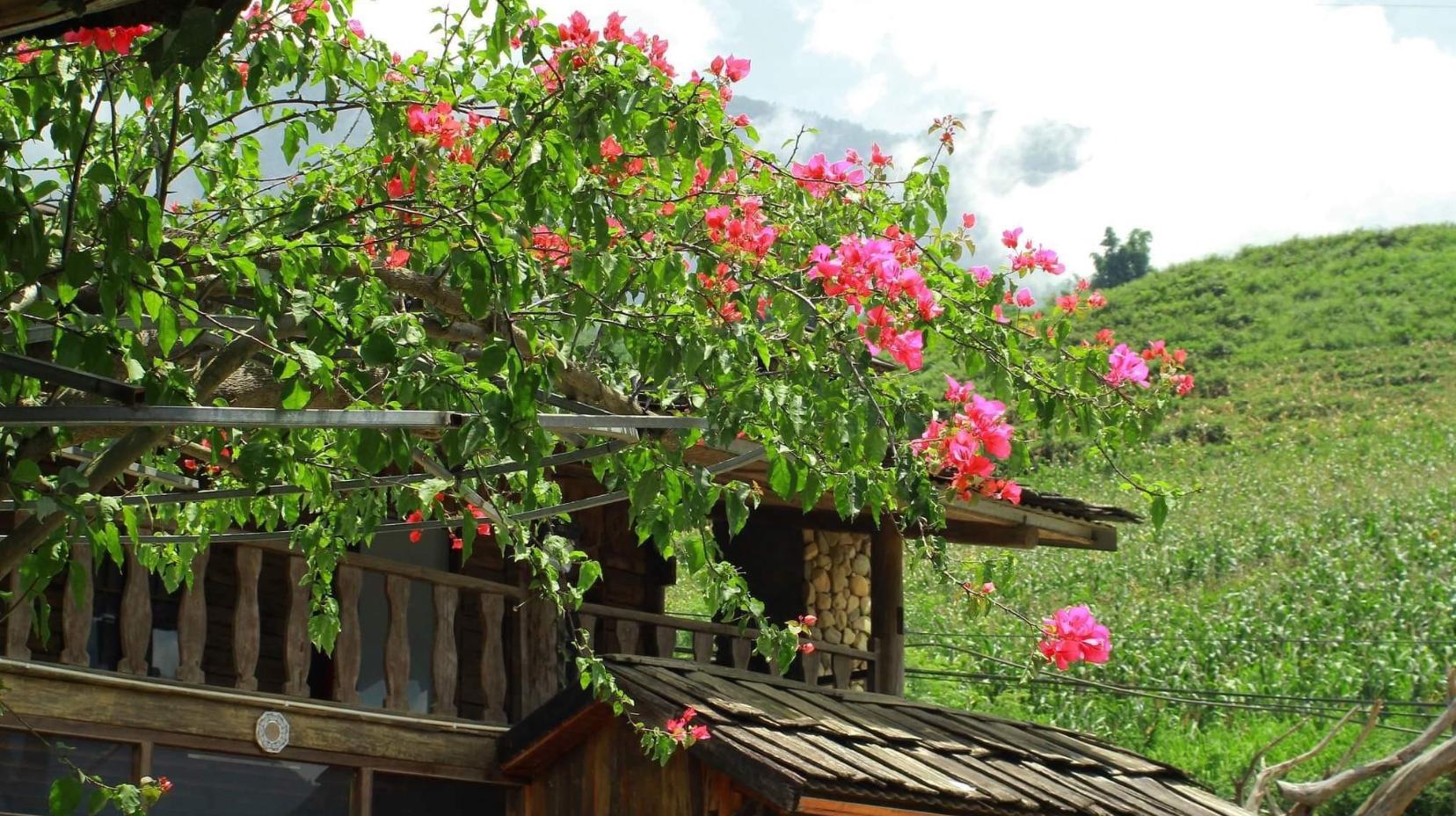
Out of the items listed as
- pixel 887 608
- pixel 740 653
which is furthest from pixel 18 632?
pixel 887 608

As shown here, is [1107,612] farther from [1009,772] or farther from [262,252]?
[262,252]

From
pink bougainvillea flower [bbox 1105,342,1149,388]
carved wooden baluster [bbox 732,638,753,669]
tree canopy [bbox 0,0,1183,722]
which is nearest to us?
tree canopy [bbox 0,0,1183,722]

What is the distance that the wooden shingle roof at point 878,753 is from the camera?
27.4 ft

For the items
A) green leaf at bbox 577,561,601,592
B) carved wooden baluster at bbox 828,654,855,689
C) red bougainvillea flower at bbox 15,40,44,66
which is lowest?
carved wooden baluster at bbox 828,654,855,689

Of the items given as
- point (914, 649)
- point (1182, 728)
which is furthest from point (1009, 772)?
point (914, 649)

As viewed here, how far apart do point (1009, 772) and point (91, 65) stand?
6421 mm

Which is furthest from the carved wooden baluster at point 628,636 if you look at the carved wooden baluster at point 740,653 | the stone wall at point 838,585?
the stone wall at point 838,585

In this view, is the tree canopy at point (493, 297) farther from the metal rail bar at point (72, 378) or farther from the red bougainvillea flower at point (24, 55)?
the metal rail bar at point (72, 378)

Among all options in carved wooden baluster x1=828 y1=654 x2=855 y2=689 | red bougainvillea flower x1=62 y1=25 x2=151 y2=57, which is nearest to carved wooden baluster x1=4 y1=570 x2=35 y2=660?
red bougainvillea flower x1=62 y1=25 x2=151 y2=57

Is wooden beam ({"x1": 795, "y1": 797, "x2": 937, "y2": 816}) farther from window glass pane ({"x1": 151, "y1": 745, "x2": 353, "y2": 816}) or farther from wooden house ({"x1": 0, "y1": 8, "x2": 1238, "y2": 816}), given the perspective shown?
window glass pane ({"x1": 151, "y1": 745, "x2": 353, "y2": 816})

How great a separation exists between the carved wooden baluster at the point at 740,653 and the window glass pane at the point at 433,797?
2.03 meters

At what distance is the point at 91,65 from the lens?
519 cm

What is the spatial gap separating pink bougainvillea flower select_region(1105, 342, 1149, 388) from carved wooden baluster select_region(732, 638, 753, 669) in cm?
567

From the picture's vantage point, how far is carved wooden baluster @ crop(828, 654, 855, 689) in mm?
11922
